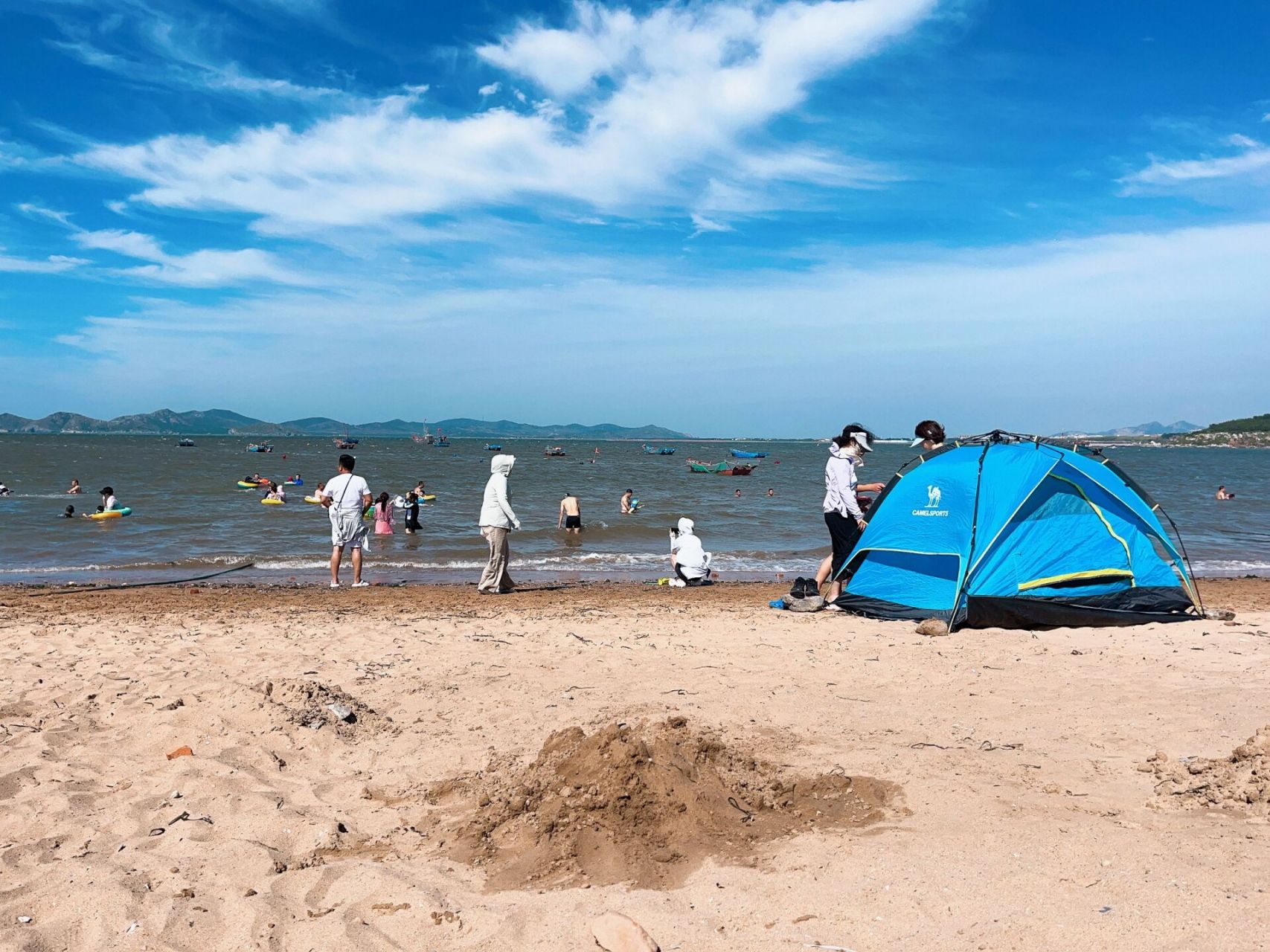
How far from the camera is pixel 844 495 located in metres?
9.50

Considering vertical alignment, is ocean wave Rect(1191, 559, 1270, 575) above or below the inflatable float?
below

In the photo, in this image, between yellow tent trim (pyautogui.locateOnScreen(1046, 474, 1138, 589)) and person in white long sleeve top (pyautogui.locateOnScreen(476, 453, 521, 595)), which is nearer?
yellow tent trim (pyautogui.locateOnScreen(1046, 474, 1138, 589))

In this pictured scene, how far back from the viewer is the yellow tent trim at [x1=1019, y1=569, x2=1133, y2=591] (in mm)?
8688

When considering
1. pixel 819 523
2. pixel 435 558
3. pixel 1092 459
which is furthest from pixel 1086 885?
pixel 819 523

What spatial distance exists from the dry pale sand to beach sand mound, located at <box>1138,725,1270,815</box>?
0.07 m

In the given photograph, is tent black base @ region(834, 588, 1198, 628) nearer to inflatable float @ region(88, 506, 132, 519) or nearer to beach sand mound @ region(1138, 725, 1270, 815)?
beach sand mound @ region(1138, 725, 1270, 815)

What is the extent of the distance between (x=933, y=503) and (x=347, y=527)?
290 inches

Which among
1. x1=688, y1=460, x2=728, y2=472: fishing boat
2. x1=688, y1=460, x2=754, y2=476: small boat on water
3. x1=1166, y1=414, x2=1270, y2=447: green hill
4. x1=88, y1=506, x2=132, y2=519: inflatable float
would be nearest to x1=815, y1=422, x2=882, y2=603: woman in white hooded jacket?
x1=88, y1=506, x2=132, y2=519: inflatable float

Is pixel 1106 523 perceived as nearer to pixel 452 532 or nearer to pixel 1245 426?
pixel 452 532

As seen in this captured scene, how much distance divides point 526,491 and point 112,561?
23.6 meters

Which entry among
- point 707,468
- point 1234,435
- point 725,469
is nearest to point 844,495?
point 725,469

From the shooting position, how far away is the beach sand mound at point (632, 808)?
360 centimetres

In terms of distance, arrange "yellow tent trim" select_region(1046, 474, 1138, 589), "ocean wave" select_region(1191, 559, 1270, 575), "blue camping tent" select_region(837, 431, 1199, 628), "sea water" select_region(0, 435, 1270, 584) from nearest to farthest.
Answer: "blue camping tent" select_region(837, 431, 1199, 628), "yellow tent trim" select_region(1046, 474, 1138, 589), "sea water" select_region(0, 435, 1270, 584), "ocean wave" select_region(1191, 559, 1270, 575)

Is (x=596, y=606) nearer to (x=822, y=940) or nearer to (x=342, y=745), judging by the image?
(x=342, y=745)
